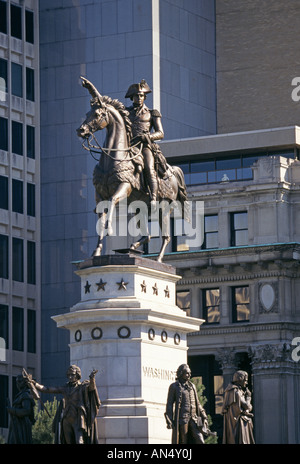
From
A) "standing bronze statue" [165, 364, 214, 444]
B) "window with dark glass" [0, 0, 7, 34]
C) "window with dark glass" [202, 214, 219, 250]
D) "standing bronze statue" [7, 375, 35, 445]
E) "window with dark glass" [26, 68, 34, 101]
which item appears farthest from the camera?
"window with dark glass" [26, 68, 34, 101]

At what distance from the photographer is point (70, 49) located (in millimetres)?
119125

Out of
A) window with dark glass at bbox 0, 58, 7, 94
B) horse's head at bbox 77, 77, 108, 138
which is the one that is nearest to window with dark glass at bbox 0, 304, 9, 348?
window with dark glass at bbox 0, 58, 7, 94

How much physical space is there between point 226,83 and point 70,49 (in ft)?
39.2

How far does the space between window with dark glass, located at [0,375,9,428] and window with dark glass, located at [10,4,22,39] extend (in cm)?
2369

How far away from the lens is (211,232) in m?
111

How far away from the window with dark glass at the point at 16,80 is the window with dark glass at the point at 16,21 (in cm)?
229

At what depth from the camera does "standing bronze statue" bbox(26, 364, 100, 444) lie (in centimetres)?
4738

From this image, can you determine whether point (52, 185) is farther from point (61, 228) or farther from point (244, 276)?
point (244, 276)

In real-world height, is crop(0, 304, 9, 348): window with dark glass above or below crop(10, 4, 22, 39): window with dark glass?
below

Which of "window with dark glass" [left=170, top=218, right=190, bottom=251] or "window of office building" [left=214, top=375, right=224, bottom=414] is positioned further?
"window with dark glass" [left=170, top=218, right=190, bottom=251]

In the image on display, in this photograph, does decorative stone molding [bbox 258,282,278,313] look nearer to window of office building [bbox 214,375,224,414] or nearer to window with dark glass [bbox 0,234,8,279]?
window of office building [bbox 214,375,224,414]
